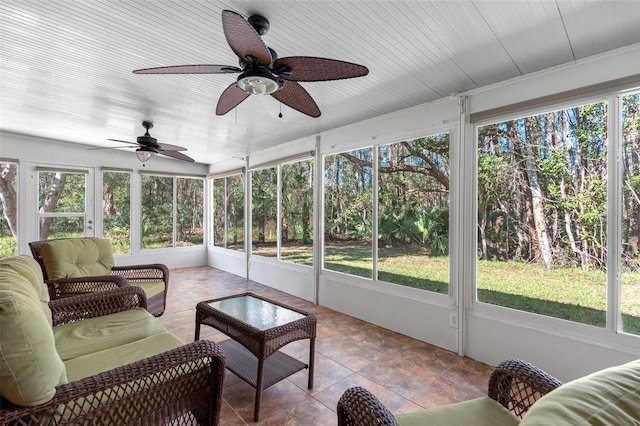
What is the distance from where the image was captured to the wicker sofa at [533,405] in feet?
1.91

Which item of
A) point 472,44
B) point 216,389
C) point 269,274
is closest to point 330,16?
point 472,44

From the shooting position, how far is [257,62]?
153 cm

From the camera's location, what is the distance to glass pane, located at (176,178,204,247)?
21.2ft

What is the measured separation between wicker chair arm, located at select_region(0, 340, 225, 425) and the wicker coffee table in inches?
17.4

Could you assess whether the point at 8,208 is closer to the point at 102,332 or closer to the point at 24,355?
the point at 102,332

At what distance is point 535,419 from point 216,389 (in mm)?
1320

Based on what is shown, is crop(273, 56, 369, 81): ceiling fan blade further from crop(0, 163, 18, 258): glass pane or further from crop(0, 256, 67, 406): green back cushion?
crop(0, 163, 18, 258): glass pane

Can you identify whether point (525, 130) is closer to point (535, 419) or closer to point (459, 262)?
point (459, 262)

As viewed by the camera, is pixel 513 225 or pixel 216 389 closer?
pixel 216 389

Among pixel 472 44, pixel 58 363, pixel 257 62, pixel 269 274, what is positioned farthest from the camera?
pixel 269 274

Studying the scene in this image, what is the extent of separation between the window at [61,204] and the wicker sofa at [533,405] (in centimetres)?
594

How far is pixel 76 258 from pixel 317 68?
3135 millimetres

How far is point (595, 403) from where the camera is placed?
0.60m

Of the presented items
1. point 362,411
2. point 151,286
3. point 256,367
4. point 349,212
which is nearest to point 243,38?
point 362,411
